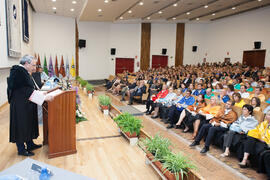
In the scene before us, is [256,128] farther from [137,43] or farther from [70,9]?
[137,43]

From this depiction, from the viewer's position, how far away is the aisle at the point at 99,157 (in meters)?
2.21

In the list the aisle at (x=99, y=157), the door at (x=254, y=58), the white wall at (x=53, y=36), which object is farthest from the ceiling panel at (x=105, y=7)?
the door at (x=254, y=58)

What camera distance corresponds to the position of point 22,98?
2250 mm

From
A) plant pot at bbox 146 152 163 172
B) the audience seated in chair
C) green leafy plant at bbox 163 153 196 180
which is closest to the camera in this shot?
green leafy plant at bbox 163 153 196 180

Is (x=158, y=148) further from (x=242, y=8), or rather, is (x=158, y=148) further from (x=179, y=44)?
(x=179, y=44)

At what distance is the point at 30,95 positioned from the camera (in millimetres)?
2273

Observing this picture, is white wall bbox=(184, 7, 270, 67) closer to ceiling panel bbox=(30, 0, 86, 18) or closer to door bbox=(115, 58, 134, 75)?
door bbox=(115, 58, 134, 75)

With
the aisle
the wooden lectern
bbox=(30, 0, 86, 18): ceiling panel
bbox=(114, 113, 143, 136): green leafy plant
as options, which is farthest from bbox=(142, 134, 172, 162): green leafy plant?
bbox=(30, 0, 86, 18): ceiling panel

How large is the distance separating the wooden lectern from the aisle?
0.13m

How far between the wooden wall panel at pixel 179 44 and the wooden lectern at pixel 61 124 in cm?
1301

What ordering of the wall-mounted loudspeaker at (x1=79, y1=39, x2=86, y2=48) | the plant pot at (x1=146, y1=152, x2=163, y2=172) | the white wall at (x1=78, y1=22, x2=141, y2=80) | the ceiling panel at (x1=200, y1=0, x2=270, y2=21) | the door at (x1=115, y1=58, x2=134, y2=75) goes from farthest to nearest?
1. the door at (x1=115, y1=58, x2=134, y2=75)
2. the white wall at (x1=78, y1=22, x2=141, y2=80)
3. the wall-mounted loudspeaker at (x1=79, y1=39, x2=86, y2=48)
4. the ceiling panel at (x1=200, y1=0, x2=270, y2=21)
5. the plant pot at (x1=146, y1=152, x2=163, y2=172)

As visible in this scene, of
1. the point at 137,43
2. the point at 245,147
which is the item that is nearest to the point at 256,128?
the point at 245,147

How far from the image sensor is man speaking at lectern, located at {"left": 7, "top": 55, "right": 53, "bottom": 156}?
2.14 meters

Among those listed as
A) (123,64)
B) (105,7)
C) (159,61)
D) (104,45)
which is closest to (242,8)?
(159,61)
